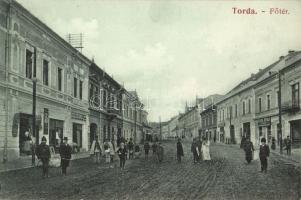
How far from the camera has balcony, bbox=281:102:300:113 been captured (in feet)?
93.2

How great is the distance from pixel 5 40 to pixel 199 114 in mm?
69230

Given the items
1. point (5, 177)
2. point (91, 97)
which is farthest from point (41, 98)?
point (91, 97)

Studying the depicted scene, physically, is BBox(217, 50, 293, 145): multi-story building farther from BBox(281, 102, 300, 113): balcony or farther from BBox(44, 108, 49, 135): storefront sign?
BBox(44, 108, 49, 135): storefront sign

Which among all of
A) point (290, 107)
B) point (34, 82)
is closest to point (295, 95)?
point (290, 107)

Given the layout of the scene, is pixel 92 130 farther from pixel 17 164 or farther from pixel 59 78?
pixel 17 164

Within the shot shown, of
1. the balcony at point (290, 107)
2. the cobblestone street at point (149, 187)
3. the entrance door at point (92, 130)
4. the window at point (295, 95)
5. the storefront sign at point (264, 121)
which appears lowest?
the cobblestone street at point (149, 187)

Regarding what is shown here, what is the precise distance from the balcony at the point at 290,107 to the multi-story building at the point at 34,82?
49.5ft

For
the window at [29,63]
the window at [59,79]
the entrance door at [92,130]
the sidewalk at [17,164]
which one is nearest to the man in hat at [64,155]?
the sidewalk at [17,164]

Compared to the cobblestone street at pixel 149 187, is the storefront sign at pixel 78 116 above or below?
above

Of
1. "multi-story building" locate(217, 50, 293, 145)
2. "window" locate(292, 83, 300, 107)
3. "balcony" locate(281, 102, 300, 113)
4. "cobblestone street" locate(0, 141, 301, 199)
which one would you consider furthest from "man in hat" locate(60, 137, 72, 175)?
"multi-story building" locate(217, 50, 293, 145)

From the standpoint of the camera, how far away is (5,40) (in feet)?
52.2

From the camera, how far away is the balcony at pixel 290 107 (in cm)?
2840

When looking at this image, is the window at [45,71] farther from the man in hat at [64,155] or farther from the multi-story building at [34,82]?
the man in hat at [64,155]

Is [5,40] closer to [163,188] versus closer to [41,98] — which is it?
[41,98]
